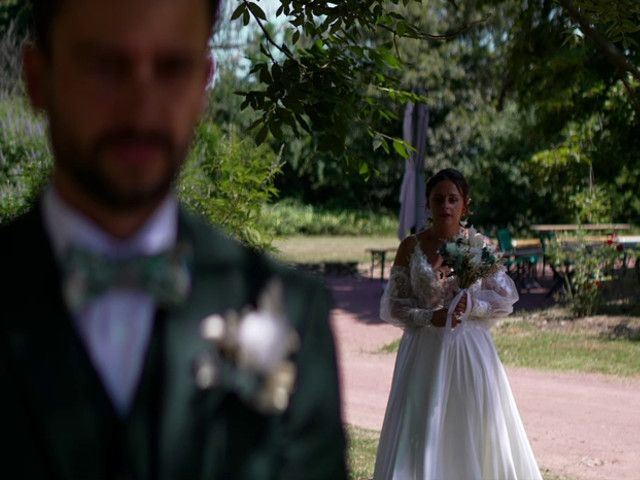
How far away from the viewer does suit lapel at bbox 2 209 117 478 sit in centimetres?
103

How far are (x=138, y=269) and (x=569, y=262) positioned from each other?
15.7 meters

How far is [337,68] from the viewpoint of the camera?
15.1 ft

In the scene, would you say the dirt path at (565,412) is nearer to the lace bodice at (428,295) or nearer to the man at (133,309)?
the lace bodice at (428,295)

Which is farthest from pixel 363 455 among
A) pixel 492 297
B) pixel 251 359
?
pixel 251 359

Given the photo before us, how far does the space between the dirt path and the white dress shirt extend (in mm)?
5228

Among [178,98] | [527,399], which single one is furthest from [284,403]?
[527,399]

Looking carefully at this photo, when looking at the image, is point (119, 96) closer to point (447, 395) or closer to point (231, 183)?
point (447, 395)

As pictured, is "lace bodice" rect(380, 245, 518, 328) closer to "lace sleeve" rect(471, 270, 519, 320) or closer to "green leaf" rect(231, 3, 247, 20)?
"lace sleeve" rect(471, 270, 519, 320)

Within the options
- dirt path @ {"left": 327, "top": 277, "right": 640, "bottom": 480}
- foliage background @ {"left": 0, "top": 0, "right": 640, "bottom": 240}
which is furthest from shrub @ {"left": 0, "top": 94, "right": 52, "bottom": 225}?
dirt path @ {"left": 327, "top": 277, "right": 640, "bottom": 480}

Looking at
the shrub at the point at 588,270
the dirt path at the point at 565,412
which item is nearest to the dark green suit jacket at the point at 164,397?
the dirt path at the point at 565,412

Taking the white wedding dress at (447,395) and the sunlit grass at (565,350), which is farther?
the sunlit grass at (565,350)

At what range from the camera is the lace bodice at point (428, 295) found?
19.6 ft

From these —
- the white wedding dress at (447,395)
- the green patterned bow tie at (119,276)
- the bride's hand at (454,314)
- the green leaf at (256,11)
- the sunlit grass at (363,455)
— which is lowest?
the sunlit grass at (363,455)

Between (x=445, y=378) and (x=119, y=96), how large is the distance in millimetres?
5164
